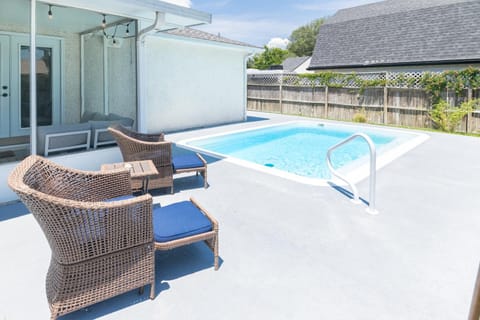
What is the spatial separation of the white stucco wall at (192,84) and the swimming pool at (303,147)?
212 cm

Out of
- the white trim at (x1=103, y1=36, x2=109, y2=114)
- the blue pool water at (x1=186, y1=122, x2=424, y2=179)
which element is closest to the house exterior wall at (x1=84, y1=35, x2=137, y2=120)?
the white trim at (x1=103, y1=36, x2=109, y2=114)

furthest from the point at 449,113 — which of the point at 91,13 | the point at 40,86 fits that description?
the point at 40,86

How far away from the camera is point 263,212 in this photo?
467 cm

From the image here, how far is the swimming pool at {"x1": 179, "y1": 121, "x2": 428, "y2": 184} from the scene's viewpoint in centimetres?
774

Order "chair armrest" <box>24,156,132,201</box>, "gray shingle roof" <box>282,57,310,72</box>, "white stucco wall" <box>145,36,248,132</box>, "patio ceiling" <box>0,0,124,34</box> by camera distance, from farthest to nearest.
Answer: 1. "gray shingle roof" <box>282,57,310,72</box>
2. "white stucco wall" <box>145,36,248,132</box>
3. "patio ceiling" <box>0,0,124,34</box>
4. "chair armrest" <box>24,156,132,201</box>

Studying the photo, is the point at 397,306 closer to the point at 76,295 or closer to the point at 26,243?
the point at 76,295

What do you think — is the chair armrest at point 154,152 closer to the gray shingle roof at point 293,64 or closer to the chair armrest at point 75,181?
the chair armrest at point 75,181

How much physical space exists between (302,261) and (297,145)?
8.02m

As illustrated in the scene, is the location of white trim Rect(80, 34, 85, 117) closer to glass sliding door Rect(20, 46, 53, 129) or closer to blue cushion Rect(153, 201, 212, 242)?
glass sliding door Rect(20, 46, 53, 129)

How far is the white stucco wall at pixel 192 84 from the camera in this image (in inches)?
449

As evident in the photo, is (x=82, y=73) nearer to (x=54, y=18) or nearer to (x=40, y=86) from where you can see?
(x=40, y=86)

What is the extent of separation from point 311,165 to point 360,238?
4.93 m

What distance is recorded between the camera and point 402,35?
63.7 feet

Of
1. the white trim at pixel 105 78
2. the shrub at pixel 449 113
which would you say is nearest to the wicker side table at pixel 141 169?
the white trim at pixel 105 78
